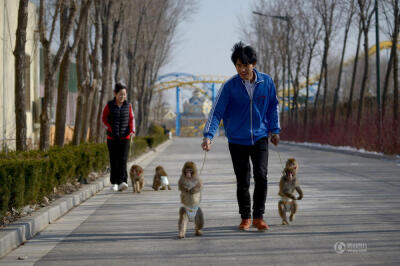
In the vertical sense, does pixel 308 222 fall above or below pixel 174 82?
below

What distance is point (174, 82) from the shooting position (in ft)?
341

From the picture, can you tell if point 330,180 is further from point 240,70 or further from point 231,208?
point 240,70

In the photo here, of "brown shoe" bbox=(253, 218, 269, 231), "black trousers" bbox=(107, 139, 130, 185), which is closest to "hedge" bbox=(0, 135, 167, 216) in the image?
"black trousers" bbox=(107, 139, 130, 185)

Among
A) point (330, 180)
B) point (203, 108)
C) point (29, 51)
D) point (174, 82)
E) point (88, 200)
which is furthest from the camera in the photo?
point (203, 108)

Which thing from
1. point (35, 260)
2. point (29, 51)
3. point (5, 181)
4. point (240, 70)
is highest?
point (29, 51)

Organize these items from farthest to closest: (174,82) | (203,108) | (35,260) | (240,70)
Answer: (203,108) < (174,82) < (240,70) < (35,260)

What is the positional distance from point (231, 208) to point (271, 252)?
12.3 feet

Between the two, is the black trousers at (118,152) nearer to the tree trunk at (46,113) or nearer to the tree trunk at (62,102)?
the tree trunk at (46,113)

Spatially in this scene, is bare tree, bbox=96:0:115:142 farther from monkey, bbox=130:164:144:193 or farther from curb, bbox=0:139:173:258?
curb, bbox=0:139:173:258

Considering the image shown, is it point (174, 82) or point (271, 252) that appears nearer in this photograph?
point (271, 252)

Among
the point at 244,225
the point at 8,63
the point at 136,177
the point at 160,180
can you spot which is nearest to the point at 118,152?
the point at 136,177

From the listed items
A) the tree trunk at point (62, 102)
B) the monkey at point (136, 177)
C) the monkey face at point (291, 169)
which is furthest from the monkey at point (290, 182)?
the tree trunk at point (62, 102)

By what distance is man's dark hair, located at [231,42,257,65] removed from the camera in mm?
7766

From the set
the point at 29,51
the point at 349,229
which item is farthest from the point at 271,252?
the point at 29,51
